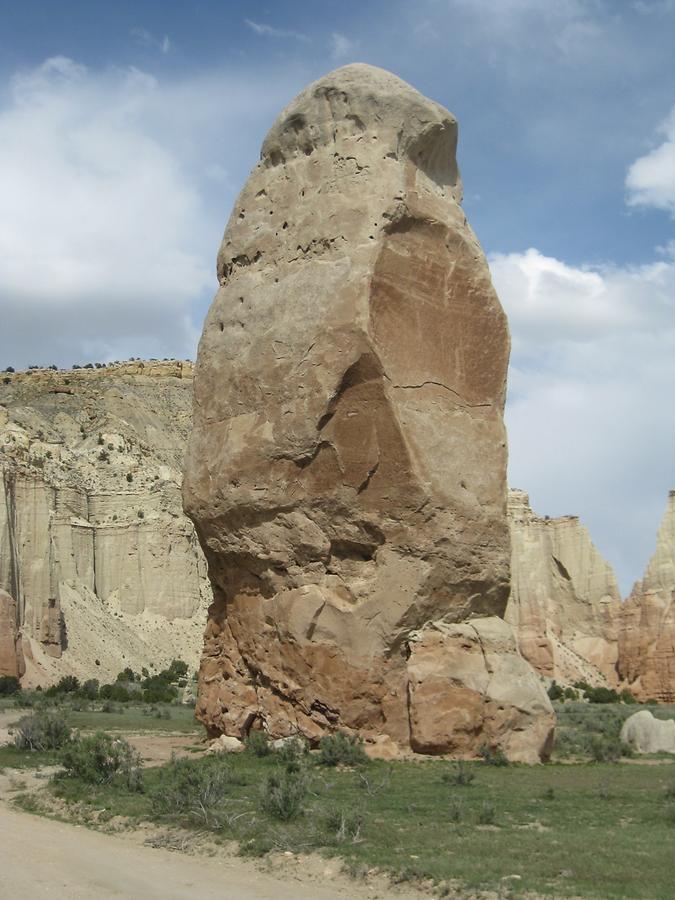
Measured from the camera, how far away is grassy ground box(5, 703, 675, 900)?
779cm

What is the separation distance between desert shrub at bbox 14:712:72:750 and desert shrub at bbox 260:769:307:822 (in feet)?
20.2

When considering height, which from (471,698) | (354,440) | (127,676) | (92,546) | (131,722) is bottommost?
(127,676)

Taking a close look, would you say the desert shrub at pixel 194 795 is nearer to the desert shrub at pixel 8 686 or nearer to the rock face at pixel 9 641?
the desert shrub at pixel 8 686

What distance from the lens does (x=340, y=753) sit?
13102 millimetres

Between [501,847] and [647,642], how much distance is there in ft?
136

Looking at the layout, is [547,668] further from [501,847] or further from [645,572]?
[501,847]

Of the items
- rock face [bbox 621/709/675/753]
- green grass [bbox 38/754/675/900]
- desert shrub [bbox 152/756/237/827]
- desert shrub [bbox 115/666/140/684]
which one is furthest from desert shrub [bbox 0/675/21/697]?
desert shrub [bbox 152/756/237/827]

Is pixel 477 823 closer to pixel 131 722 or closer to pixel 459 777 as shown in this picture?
pixel 459 777

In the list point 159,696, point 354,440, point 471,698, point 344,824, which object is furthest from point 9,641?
point 344,824

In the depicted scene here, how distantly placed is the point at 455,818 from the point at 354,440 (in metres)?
5.62

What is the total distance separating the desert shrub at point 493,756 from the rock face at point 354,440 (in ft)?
0.57

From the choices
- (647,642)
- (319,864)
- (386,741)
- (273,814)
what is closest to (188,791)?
(273,814)

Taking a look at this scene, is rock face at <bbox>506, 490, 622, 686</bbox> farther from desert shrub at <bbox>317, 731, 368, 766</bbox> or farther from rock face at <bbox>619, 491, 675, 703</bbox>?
desert shrub at <bbox>317, 731, 368, 766</bbox>

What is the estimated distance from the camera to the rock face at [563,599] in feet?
169
